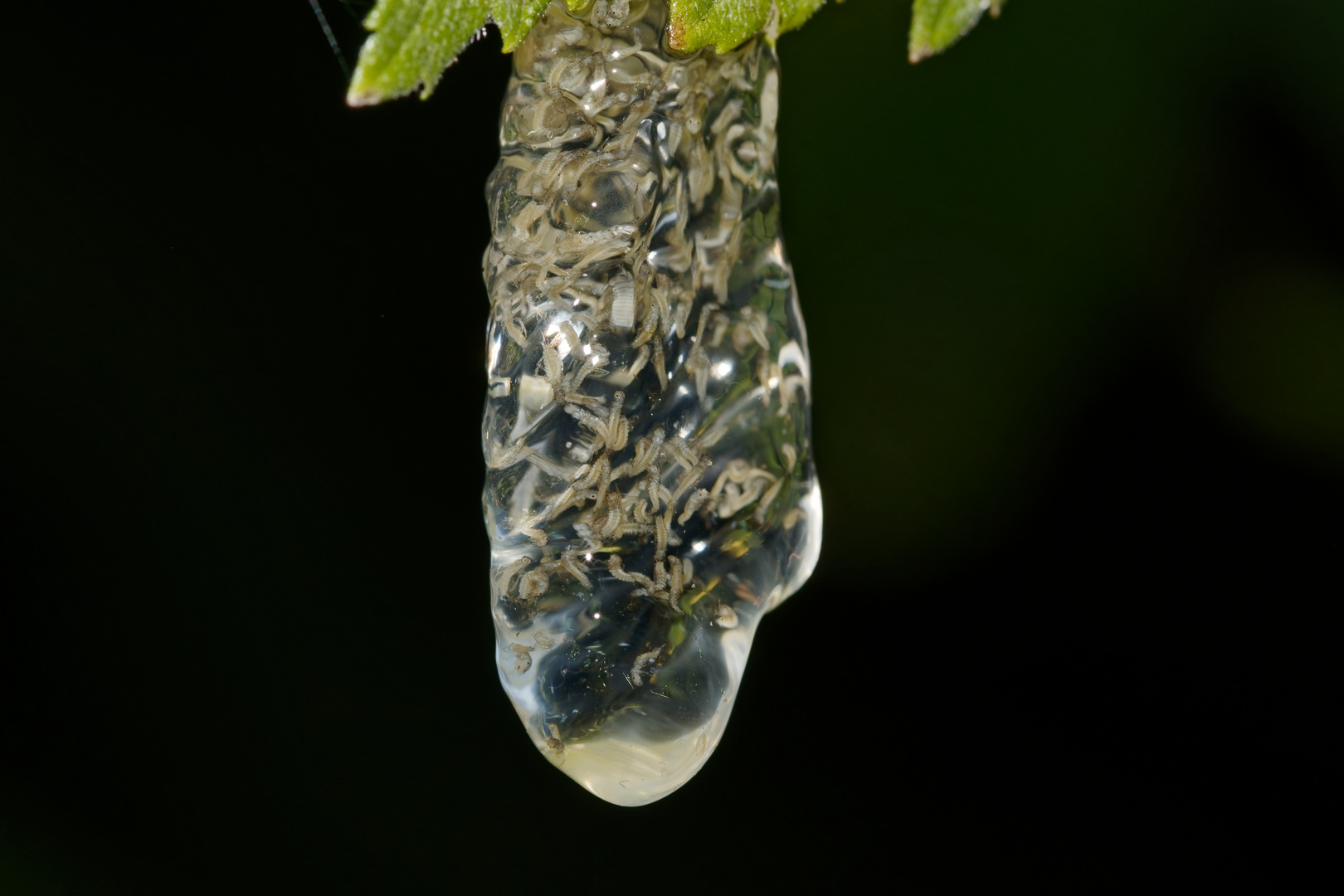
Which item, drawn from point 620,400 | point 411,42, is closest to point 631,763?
point 620,400

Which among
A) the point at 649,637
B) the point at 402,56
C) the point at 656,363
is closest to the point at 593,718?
the point at 649,637

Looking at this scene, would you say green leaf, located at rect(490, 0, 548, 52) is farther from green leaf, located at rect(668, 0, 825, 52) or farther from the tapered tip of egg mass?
the tapered tip of egg mass

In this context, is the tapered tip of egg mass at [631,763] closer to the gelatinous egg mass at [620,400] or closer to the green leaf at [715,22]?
the gelatinous egg mass at [620,400]

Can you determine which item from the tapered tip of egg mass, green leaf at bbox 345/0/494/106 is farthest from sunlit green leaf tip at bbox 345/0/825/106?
the tapered tip of egg mass

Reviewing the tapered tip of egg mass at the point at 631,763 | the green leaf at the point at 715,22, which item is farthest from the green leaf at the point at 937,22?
the tapered tip of egg mass at the point at 631,763

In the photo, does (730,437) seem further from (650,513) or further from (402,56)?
(402,56)
